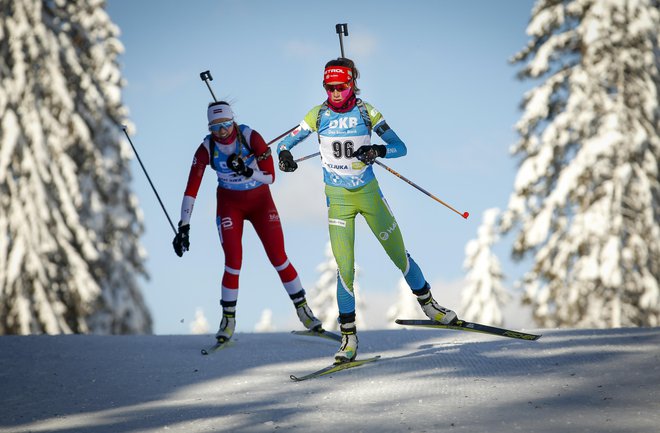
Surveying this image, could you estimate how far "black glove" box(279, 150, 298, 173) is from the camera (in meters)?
6.74

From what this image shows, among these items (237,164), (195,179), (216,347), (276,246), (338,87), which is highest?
(338,87)

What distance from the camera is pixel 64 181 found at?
20.5m

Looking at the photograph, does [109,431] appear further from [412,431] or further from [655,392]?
[655,392]

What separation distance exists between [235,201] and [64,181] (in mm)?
13839

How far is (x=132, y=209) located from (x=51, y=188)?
14.3 feet

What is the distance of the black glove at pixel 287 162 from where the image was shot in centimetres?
674

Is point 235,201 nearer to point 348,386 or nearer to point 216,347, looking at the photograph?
point 216,347

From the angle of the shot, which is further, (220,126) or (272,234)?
(272,234)

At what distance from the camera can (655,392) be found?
506 cm

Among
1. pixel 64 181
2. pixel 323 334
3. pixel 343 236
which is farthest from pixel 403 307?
pixel 343 236

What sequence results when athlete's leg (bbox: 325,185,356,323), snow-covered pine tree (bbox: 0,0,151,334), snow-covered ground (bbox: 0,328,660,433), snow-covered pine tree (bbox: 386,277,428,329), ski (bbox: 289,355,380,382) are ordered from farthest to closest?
snow-covered pine tree (bbox: 386,277,428,329) < snow-covered pine tree (bbox: 0,0,151,334) < athlete's leg (bbox: 325,185,356,323) < ski (bbox: 289,355,380,382) < snow-covered ground (bbox: 0,328,660,433)

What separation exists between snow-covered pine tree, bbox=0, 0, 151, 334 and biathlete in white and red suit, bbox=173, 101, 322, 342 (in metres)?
11.9

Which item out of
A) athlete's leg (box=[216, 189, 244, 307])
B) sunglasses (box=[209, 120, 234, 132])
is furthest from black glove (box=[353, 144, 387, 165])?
athlete's leg (box=[216, 189, 244, 307])

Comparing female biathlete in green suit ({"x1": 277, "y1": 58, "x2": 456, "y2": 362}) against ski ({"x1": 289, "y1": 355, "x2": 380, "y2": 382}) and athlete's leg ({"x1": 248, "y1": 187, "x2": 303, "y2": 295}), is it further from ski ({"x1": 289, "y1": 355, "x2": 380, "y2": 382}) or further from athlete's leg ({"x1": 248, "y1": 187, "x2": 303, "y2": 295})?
athlete's leg ({"x1": 248, "y1": 187, "x2": 303, "y2": 295})
